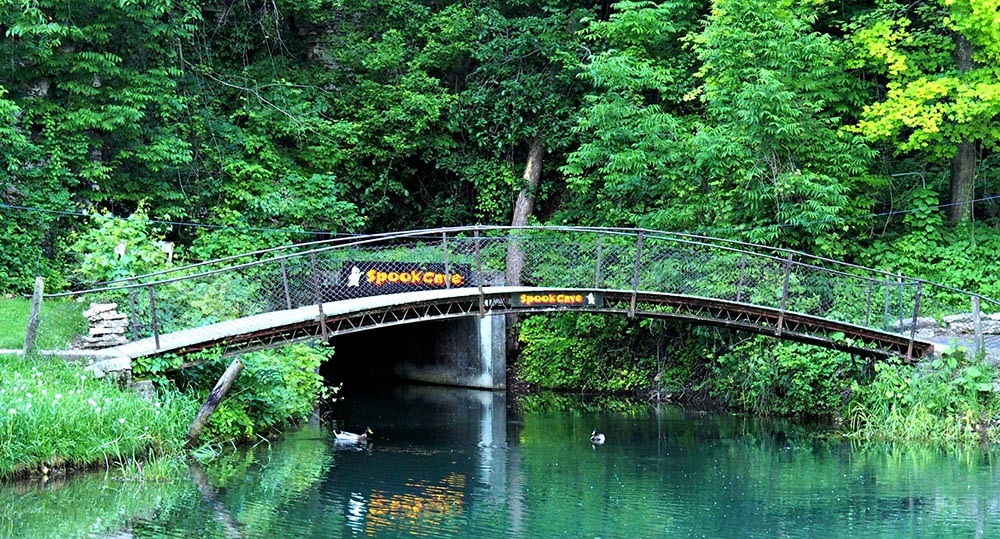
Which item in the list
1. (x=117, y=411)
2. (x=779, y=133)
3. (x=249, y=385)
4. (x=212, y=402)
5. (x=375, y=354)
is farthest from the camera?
(x=375, y=354)

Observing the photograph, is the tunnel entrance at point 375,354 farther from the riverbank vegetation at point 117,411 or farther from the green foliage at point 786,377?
the riverbank vegetation at point 117,411

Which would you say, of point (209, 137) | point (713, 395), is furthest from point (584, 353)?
point (209, 137)

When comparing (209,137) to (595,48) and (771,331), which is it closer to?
(595,48)

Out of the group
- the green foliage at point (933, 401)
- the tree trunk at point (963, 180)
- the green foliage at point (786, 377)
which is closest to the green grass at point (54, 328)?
the green foliage at point (786, 377)

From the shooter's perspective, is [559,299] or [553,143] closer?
[559,299]

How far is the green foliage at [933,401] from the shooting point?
1797cm

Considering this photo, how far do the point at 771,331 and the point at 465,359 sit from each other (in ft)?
29.3

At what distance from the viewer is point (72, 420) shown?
13750 mm

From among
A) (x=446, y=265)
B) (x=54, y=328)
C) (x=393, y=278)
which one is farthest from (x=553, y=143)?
(x=54, y=328)

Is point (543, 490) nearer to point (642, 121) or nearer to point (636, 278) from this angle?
point (636, 278)

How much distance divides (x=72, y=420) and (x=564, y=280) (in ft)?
31.7

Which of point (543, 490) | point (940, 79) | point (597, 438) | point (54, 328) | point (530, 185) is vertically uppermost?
point (940, 79)

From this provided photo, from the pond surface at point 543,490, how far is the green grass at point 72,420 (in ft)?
1.24

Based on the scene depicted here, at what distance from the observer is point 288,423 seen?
1967cm
